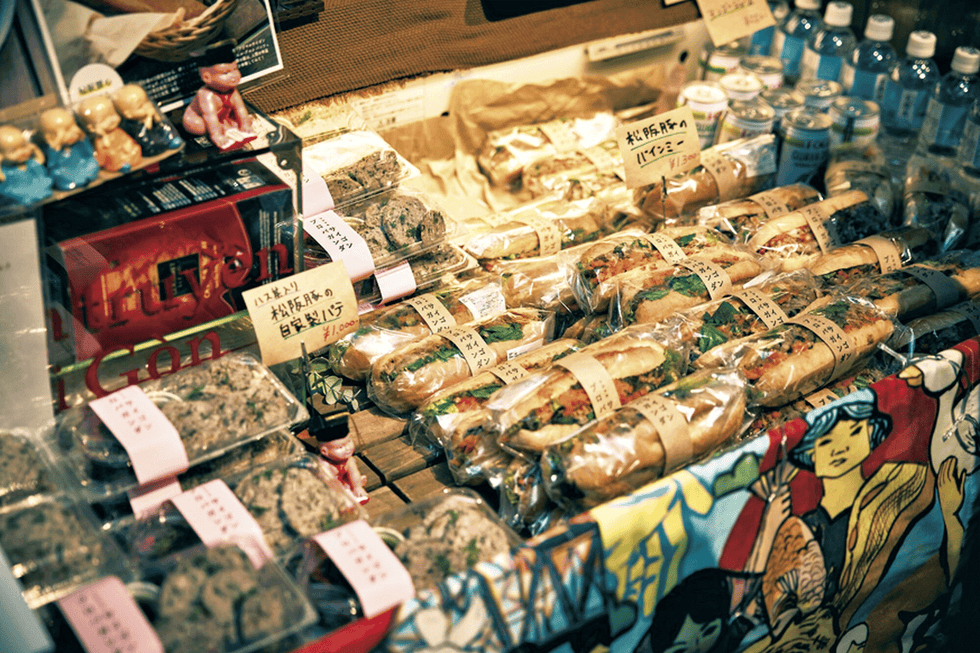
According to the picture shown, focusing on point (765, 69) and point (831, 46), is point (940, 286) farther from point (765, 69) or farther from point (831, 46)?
point (831, 46)

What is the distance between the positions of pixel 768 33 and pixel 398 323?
A: 202 centimetres

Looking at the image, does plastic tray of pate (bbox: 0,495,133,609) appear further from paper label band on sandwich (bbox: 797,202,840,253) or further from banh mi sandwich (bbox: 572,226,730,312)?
paper label band on sandwich (bbox: 797,202,840,253)

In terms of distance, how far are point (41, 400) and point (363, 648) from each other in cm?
73

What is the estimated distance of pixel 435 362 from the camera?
1.79 metres

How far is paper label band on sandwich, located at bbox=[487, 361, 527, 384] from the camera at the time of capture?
172 centimetres

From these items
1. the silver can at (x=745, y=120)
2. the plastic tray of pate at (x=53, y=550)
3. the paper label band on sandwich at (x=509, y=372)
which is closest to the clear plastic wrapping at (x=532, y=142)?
the silver can at (x=745, y=120)

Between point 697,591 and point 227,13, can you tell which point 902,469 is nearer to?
point 697,591

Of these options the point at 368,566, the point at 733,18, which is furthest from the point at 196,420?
the point at 733,18

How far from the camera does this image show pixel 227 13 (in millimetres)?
1587

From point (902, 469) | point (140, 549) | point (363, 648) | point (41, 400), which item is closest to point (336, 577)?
point (363, 648)

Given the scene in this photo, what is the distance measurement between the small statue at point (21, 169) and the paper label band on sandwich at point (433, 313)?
31.6 inches

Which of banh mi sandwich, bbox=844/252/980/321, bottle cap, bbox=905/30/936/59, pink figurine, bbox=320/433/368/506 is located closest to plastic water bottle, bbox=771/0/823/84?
bottle cap, bbox=905/30/936/59

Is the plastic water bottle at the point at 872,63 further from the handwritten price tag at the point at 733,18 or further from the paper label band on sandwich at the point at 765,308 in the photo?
the paper label band on sandwich at the point at 765,308

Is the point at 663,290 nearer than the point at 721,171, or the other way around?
the point at 663,290
